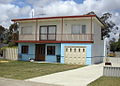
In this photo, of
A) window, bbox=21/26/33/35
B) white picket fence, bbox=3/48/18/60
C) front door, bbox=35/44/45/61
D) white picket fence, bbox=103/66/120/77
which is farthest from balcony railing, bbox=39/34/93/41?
white picket fence, bbox=103/66/120/77

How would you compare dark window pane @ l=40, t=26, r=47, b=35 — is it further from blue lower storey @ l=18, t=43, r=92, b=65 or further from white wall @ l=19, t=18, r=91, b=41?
blue lower storey @ l=18, t=43, r=92, b=65

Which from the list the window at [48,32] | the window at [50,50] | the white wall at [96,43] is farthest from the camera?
the window at [48,32]

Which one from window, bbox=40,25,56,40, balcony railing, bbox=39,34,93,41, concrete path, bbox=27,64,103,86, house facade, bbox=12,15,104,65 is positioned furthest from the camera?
window, bbox=40,25,56,40

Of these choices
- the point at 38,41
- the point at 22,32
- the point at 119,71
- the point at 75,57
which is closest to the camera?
the point at 119,71

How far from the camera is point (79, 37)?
26.6 meters

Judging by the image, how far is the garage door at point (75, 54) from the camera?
25578 millimetres

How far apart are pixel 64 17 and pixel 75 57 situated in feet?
17.3

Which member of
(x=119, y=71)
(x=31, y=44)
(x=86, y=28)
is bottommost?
(x=119, y=71)

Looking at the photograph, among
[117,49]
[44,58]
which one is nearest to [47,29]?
[44,58]

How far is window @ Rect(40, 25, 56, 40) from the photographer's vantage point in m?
28.7

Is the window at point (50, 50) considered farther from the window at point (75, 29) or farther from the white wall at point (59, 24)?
the window at point (75, 29)

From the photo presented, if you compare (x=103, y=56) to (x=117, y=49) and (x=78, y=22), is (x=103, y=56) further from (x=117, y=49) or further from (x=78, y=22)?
(x=117, y=49)

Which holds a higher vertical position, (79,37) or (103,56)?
(79,37)

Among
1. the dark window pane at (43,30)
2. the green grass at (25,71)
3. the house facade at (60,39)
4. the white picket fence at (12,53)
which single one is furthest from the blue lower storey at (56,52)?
the green grass at (25,71)
